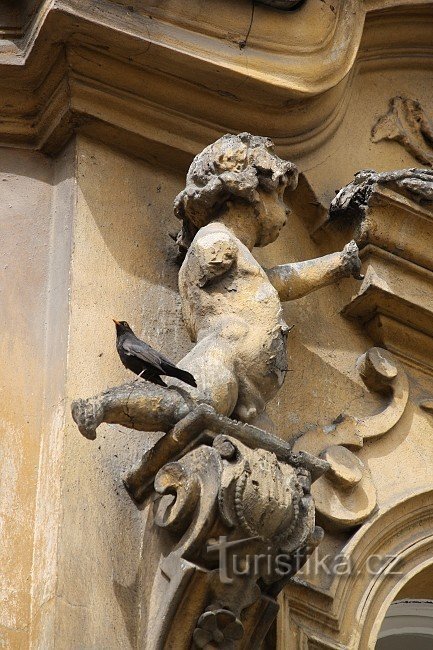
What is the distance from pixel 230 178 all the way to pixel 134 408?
697 millimetres

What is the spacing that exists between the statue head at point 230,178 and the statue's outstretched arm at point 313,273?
0.15m

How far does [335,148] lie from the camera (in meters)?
5.22

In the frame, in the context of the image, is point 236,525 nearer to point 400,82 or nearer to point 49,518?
point 49,518

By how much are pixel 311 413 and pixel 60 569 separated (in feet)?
3.07

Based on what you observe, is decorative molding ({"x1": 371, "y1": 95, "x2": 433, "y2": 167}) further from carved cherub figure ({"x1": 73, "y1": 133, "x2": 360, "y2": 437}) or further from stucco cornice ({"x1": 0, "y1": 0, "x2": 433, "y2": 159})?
carved cherub figure ({"x1": 73, "y1": 133, "x2": 360, "y2": 437})

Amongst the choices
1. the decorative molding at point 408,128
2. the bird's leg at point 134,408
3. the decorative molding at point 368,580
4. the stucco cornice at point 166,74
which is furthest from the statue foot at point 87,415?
the decorative molding at point 408,128

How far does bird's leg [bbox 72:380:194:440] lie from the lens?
3926 mm

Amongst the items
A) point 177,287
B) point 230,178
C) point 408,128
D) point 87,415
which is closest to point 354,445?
point 177,287

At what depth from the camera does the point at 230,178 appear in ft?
14.5

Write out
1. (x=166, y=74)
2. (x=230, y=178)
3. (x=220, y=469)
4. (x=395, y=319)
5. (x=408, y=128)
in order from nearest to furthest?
(x=220, y=469) < (x=230, y=178) < (x=166, y=74) < (x=395, y=319) < (x=408, y=128)

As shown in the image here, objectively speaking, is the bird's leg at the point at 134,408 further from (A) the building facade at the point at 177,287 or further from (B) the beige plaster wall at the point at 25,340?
(B) the beige plaster wall at the point at 25,340

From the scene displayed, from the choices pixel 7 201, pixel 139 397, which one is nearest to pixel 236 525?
pixel 139 397

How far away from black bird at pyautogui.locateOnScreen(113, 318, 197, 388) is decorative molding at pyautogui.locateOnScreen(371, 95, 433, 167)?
151 centimetres

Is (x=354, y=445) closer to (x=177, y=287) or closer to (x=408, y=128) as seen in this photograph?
(x=177, y=287)
